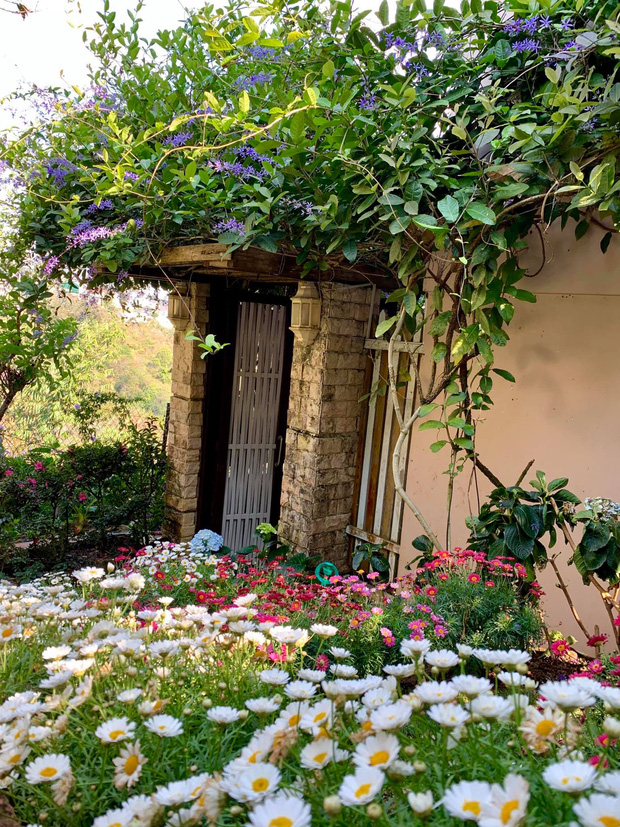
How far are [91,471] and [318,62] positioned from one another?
3.87 meters

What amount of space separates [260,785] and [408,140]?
2852 millimetres

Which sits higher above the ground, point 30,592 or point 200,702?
point 200,702

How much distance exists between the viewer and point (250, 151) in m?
3.85

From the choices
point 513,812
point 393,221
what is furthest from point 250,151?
point 513,812

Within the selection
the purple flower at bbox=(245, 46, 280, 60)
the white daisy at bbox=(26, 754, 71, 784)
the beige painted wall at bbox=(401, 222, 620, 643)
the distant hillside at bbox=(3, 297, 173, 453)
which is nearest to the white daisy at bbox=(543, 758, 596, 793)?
the white daisy at bbox=(26, 754, 71, 784)

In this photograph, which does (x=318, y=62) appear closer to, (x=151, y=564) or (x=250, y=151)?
(x=250, y=151)

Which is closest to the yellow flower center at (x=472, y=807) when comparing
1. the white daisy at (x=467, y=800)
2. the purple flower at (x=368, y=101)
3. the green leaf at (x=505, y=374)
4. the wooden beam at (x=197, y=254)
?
the white daisy at (x=467, y=800)

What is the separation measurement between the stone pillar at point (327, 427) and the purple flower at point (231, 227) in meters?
1.07

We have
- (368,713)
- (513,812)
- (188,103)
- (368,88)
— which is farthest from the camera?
(188,103)

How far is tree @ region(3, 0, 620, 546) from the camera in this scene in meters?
2.75

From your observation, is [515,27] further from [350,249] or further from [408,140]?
[350,249]

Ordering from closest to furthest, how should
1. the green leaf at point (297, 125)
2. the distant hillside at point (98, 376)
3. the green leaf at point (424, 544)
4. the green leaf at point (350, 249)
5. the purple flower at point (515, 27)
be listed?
→ the green leaf at point (297, 125), the purple flower at point (515, 27), the green leaf at point (350, 249), the green leaf at point (424, 544), the distant hillside at point (98, 376)

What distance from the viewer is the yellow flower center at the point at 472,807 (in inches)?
31.1

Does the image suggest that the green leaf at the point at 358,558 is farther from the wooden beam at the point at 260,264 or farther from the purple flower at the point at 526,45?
the purple flower at the point at 526,45
